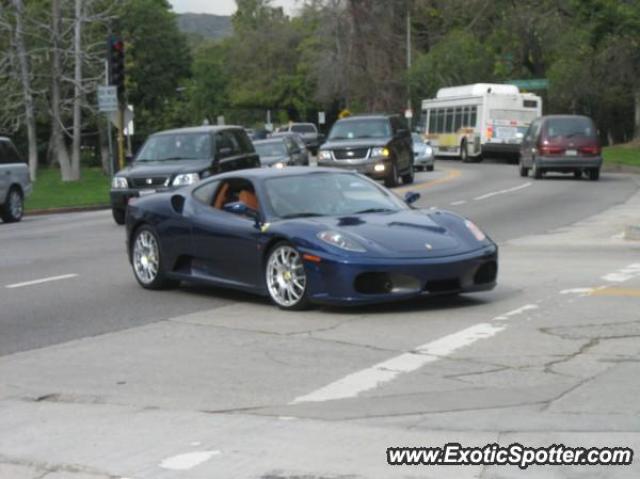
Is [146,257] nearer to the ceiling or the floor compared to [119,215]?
nearer to the ceiling

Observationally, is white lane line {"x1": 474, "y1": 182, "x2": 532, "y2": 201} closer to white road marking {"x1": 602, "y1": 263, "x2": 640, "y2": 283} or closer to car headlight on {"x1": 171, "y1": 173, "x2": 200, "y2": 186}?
car headlight on {"x1": 171, "y1": 173, "x2": 200, "y2": 186}

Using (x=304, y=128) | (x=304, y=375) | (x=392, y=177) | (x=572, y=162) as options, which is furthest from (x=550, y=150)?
(x=304, y=128)

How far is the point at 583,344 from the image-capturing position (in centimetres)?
985

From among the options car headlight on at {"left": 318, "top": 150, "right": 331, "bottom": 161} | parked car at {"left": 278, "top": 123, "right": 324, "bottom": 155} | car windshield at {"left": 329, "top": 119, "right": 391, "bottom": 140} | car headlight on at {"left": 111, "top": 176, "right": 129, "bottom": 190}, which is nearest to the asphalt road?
car headlight on at {"left": 111, "top": 176, "right": 129, "bottom": 190}

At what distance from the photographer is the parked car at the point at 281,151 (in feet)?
115

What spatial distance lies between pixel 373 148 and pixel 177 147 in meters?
9.49

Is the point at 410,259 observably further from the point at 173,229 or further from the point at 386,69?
the point at 386,69

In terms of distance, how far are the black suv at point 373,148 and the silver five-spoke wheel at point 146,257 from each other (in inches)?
788

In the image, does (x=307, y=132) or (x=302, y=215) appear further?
(x=307, y=132)

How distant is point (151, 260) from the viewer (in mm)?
14023

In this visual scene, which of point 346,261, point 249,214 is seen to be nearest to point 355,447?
point 346,261

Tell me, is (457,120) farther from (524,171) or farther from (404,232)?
(404,232)

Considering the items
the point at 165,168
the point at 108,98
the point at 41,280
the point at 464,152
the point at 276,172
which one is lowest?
the point at 464,152

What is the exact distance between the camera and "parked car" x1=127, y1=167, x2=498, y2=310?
11.4 metres
